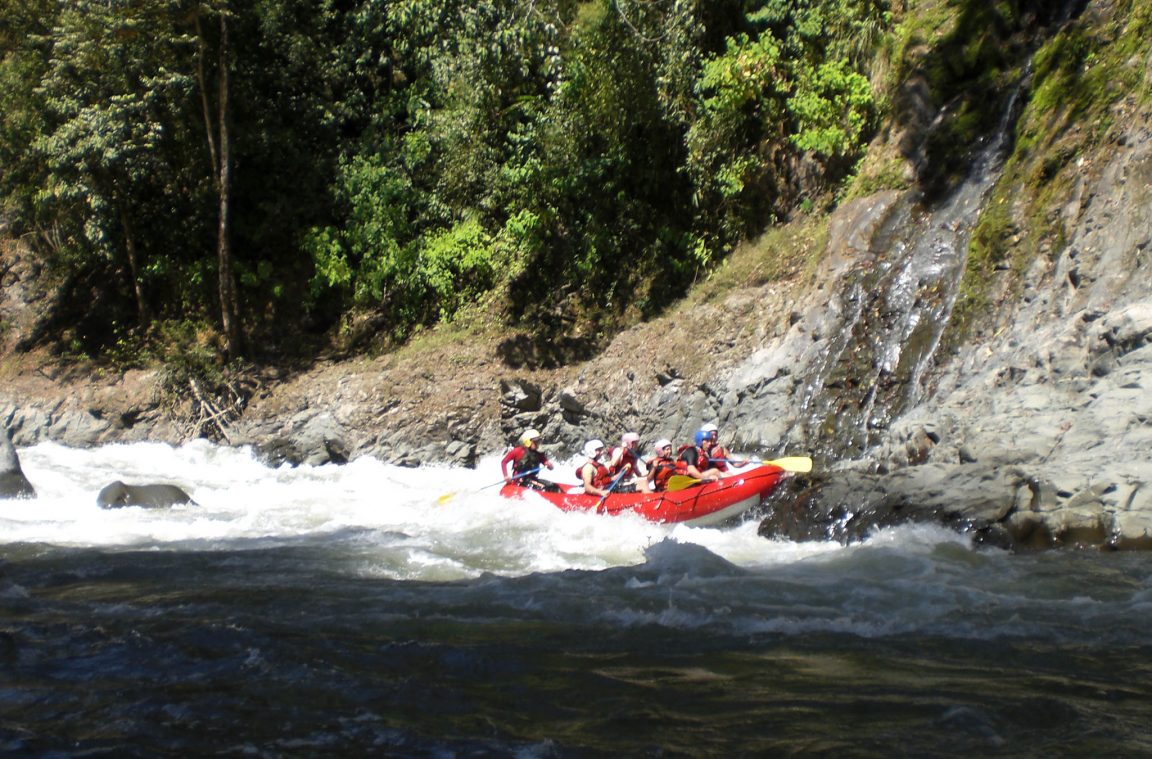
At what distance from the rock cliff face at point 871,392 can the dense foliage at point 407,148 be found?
168 cm

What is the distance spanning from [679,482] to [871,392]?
2.34 metres

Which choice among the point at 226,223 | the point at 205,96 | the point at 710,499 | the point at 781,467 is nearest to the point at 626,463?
the point at 710,499

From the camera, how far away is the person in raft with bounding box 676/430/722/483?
1032 centimetres

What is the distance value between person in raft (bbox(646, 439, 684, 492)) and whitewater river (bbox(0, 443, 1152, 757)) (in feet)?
3.17

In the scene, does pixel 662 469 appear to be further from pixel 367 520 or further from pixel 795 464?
pixel 367 520

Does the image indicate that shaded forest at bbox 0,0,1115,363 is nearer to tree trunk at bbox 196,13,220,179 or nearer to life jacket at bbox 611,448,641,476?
tree trunk at bbox 196,13,220,179

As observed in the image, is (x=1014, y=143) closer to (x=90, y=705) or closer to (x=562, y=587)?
(x=562, y=587)

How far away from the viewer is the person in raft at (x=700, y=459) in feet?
33.9

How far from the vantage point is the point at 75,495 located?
508 inches

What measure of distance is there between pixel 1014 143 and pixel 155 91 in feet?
42.4

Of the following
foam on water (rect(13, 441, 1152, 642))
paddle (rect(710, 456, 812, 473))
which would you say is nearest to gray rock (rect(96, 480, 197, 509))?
foam on water (rect(13, 441, 1152, 642))

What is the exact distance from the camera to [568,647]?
5797 millimetres

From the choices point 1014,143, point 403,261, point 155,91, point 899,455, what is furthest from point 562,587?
point 155,91

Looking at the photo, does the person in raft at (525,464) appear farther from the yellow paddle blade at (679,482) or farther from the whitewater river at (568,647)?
the whitewater river at (568,647)
